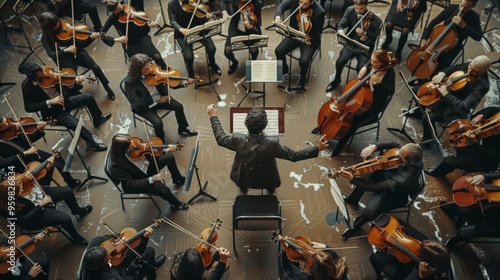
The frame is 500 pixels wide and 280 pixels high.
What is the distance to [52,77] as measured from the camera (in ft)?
18.1

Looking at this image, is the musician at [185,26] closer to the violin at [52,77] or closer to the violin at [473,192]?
the violin at [52,77]

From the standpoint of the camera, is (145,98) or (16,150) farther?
(145,98)

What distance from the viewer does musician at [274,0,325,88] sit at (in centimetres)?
616

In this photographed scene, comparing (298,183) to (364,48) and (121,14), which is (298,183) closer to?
(364,48)

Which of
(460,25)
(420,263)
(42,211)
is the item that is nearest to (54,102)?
(42,211)

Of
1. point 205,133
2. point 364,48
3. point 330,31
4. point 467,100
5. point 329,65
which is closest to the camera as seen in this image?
point 467,100

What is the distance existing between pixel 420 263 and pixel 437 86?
252 cm

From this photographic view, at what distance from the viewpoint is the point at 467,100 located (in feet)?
16.9

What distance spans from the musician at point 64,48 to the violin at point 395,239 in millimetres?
4589

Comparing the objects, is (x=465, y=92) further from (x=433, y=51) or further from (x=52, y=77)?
(x=52, y=77)

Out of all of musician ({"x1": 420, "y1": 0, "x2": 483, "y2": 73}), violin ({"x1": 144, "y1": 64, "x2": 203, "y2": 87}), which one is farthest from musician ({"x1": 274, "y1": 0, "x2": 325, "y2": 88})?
violin ({"x1": 144, "y1": 64, "x2": 203, "y2": 87})

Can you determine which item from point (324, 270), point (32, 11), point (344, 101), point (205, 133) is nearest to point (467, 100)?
point (344, 101)

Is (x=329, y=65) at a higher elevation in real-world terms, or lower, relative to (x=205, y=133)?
higher

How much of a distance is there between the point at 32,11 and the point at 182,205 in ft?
17.3
